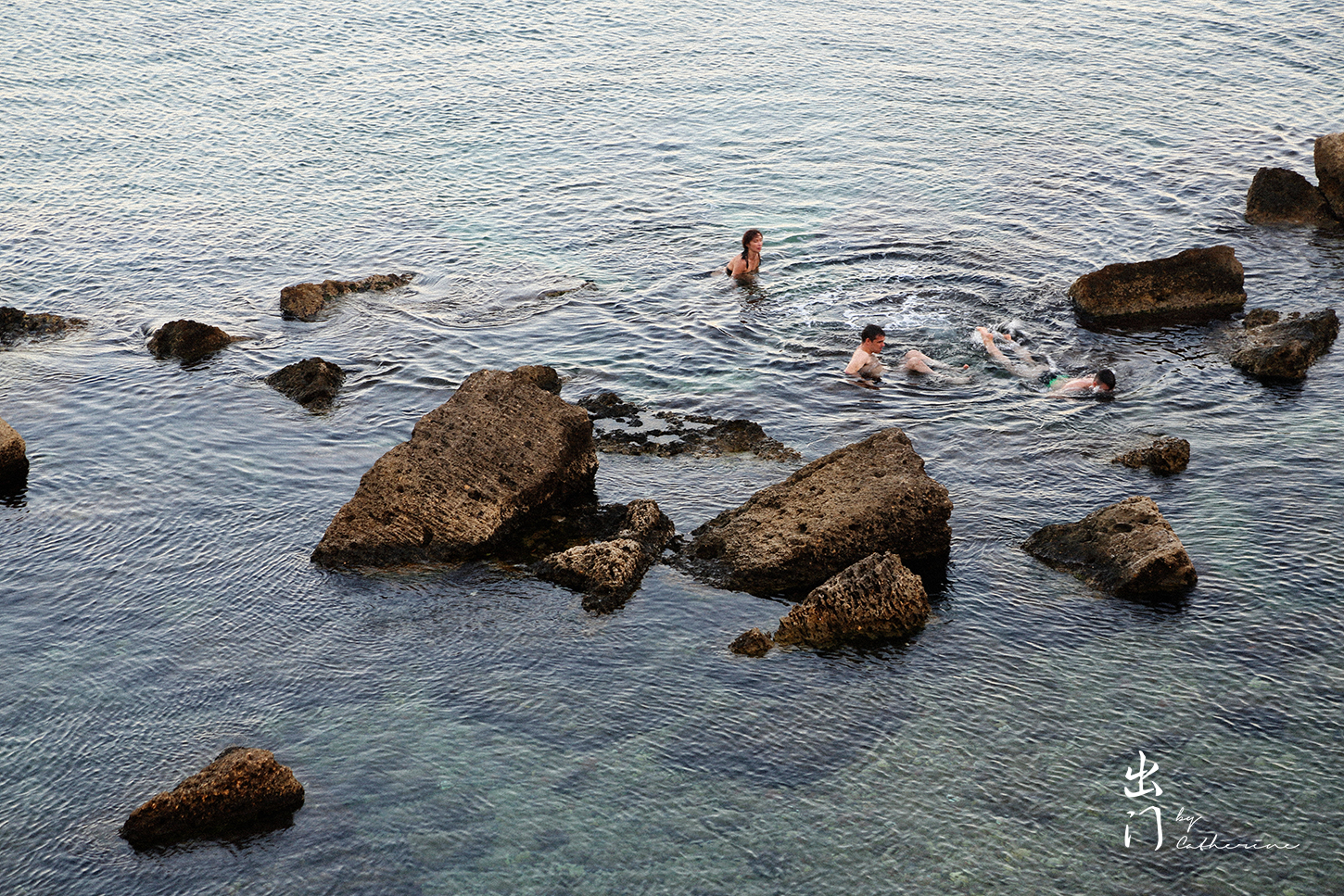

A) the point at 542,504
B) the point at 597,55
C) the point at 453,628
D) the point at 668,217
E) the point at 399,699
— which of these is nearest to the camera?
the point at 399,699

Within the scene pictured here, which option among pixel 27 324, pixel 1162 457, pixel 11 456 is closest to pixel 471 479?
pixel 11 456

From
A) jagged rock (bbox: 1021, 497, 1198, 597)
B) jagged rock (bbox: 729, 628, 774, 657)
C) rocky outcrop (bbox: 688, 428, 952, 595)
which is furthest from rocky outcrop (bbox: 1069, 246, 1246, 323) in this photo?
jagged rock (bbox: 729, 628, 774, 657)

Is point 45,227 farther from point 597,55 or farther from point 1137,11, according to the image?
point 1137,11

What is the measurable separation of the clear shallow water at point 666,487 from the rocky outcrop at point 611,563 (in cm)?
27

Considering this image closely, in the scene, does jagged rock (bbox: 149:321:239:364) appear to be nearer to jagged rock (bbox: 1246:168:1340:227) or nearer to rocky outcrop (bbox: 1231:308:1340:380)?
rocky outcrop (bbox: 1231:308:1340:380)

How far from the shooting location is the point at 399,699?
12.8 meters

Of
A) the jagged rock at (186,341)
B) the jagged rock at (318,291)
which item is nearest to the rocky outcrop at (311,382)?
the jagged rock at (186,341)

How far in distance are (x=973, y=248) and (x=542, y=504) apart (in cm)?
1373

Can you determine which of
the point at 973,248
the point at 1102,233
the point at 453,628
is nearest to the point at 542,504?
the point at 453,628

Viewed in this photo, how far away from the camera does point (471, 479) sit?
50.8 ft

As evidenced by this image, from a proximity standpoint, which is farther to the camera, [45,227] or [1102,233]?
[45,227]

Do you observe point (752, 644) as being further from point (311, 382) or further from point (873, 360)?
point (311, 382)

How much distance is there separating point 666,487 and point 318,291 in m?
11.0

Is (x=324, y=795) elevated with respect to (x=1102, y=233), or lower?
lower
